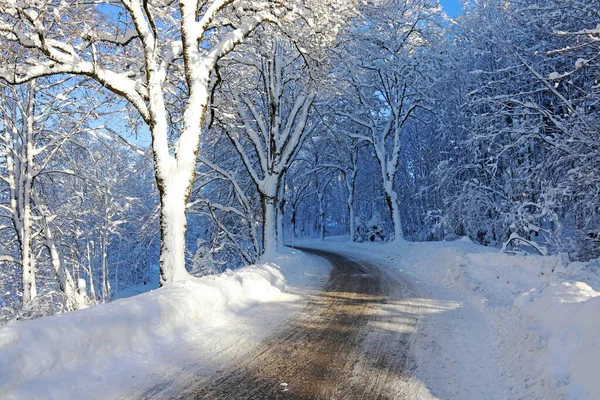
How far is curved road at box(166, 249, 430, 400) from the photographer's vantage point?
340 centimetres

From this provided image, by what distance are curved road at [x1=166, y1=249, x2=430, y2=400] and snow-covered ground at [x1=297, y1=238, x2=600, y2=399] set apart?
1.03ft

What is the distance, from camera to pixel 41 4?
5.61m

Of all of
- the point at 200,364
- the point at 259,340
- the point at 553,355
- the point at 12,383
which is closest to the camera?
the point at 12,383

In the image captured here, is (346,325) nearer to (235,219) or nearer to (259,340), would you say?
(259,340)

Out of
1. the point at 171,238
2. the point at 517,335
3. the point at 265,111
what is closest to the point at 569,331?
the point at 517,335

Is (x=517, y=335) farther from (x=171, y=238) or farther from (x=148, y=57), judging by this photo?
(x=148, y=57)

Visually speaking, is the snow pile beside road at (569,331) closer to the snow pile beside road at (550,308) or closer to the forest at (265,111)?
the snow pile beside road at (550,308)

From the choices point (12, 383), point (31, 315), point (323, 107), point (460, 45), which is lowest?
point (31, 315)

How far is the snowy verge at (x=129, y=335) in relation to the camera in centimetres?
319

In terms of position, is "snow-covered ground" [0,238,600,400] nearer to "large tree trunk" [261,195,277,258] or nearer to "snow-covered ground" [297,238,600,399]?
"snow-covered ground" [297,238,600,399]

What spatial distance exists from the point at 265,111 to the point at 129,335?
1680 centimetres

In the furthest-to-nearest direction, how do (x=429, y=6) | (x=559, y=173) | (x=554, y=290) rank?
(x=429, y=6) → (x=559, y=173) → (x=554, y=290)

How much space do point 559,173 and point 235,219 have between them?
16.1 metres

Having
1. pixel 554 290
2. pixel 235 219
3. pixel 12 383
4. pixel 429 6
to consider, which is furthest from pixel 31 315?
pixel 429 6
